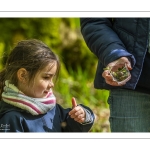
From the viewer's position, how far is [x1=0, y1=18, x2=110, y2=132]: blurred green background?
3807 mm

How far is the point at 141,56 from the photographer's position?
2.04 meters

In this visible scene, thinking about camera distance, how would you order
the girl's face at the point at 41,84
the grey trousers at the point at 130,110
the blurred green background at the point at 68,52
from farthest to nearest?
the blurred green background at the point at 68,52
the girl's face at the point at 41,84
the grey trousers at the point at 130,110

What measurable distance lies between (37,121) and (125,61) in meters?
0.51

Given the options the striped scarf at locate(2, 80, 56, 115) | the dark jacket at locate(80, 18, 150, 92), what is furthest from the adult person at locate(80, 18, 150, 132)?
the striped scarf at locate(2, 80, 56, 115)

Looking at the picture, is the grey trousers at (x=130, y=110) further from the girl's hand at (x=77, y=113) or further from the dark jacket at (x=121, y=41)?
the girl's hand at (x=77, y=113)

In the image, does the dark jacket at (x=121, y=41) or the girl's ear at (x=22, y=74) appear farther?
the girl's ear at (x=22, y=74)

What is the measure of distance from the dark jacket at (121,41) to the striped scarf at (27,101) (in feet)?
0.92

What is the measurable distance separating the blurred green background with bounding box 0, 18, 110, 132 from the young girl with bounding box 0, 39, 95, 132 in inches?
38.6

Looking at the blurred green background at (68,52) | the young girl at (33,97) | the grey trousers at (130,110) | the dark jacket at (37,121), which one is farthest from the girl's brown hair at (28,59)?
the blurred green background at (68,52)

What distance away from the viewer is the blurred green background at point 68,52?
3.81 m

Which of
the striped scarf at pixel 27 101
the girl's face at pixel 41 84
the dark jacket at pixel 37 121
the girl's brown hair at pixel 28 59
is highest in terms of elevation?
the girl's brown hair at pixel 28 59
